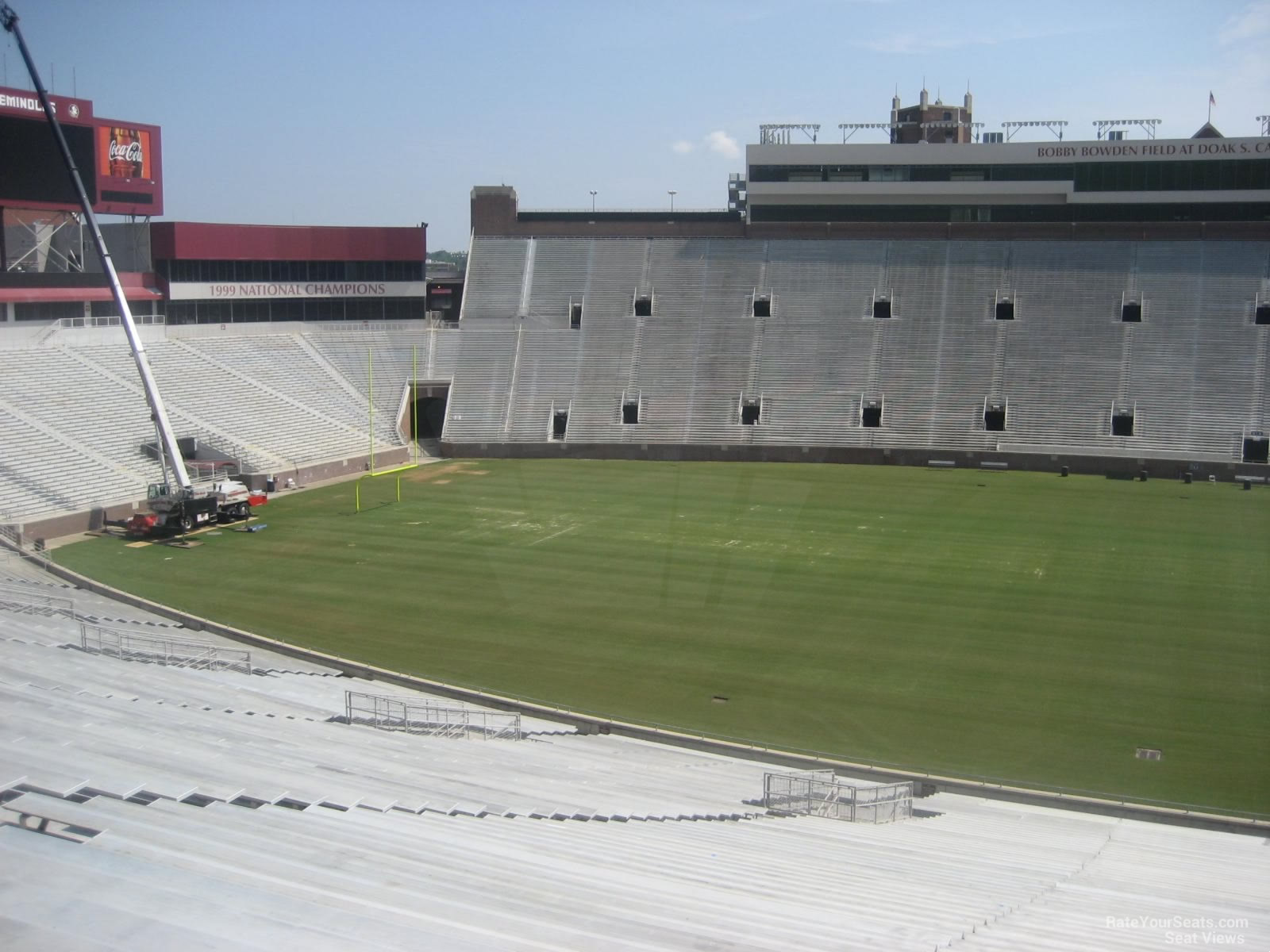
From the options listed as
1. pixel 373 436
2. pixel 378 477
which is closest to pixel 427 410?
pixel 373 436

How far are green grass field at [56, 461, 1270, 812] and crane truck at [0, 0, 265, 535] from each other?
100 cm

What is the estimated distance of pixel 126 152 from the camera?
145ft

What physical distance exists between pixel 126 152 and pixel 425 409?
51.4ft

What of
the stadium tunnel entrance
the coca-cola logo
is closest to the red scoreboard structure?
the coca-cola logo

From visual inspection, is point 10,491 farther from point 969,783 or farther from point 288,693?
point 969,783

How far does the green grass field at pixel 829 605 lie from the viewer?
18875 millimetres

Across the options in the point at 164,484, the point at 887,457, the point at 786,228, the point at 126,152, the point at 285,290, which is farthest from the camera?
the point at 786,228

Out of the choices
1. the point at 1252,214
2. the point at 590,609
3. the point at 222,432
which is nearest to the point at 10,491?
the point at 222,432

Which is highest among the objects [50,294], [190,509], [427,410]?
[50,294]

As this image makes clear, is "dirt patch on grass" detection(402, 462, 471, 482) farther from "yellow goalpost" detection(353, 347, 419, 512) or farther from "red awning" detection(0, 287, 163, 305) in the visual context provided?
"red awning" detection(0, 287, 163, 305)

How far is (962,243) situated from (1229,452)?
15.8m

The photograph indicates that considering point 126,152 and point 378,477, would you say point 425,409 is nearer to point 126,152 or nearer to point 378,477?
point 378,477

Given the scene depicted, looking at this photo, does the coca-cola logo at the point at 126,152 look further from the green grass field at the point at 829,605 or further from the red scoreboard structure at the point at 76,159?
the green grass field at the point at 829,605

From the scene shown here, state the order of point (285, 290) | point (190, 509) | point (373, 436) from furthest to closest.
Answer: point (285, 290) < point (373, 436) < point (190, 509)
